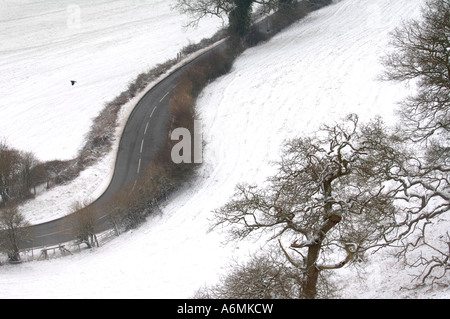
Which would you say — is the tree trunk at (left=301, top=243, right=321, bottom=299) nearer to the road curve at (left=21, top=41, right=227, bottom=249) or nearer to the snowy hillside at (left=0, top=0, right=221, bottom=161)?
the road curve at (left=21, top=41, right=227, bottom=249)

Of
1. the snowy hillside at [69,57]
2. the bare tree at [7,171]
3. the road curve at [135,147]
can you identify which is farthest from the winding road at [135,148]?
the snowy hillside at [69,57]

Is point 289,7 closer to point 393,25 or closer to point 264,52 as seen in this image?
point 264,52

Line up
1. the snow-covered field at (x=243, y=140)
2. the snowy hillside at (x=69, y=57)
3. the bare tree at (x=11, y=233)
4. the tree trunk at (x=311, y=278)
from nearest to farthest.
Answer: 1. the tree trunk at (x=311, y=278)
2. the snow-covered field at (x=243, y=140)
3. the bare tree at (x=11, y=233)
4. the snowy hillside at (x=69, y=57)

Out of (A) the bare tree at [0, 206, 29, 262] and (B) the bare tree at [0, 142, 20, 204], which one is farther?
(B) the bare tree at [0, 142, 20, 204]

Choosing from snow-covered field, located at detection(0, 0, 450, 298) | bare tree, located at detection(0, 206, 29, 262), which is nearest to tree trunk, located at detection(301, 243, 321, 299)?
snow-covered field, located at detection(0, 0, 450, 298)

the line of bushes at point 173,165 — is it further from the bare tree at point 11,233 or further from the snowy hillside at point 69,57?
the snowy hillside at point 69,57
